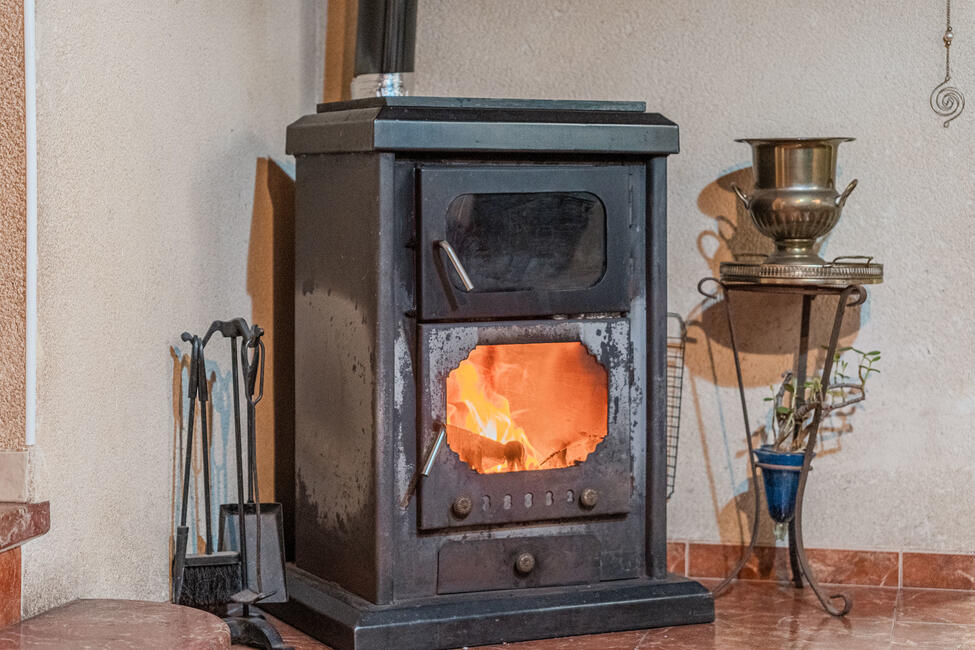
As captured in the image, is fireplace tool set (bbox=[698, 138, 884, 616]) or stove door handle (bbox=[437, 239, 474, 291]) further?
fireplace tool set (bbox=[698, 138, 884, 616])

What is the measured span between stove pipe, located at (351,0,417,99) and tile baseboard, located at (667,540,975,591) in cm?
132

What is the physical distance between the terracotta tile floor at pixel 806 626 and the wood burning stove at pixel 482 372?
0.05m

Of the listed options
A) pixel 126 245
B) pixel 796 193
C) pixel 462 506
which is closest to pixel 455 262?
pixel 462 506

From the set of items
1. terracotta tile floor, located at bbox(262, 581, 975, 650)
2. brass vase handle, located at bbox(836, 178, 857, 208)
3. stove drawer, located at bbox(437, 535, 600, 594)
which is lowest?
terracotta tile floor, located at bbox(262, 581, 975, 650)

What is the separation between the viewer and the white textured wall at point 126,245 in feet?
6.47

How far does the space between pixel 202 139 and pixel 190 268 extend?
275 mm

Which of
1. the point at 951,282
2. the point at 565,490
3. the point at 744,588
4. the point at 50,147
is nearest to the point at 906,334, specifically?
the point at 951,282

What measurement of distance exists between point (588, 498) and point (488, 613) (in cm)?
32

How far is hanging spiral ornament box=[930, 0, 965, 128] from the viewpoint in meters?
2.84

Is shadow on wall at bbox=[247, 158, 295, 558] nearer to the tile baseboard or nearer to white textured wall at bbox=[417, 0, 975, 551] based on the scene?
white textured wall at bbox=[417, 0, 975, 551]

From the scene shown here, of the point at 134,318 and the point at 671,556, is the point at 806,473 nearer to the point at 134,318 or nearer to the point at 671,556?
the point at 671,556

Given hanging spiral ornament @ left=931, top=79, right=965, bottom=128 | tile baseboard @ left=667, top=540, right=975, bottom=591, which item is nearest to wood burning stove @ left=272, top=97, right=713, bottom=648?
tile baseboard @ left=667, top=540, right=975, bottom=591

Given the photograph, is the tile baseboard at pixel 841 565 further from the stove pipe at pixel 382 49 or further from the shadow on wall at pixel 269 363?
the stove pipe at pixel 382 49

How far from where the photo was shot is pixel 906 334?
2912 millimetres
